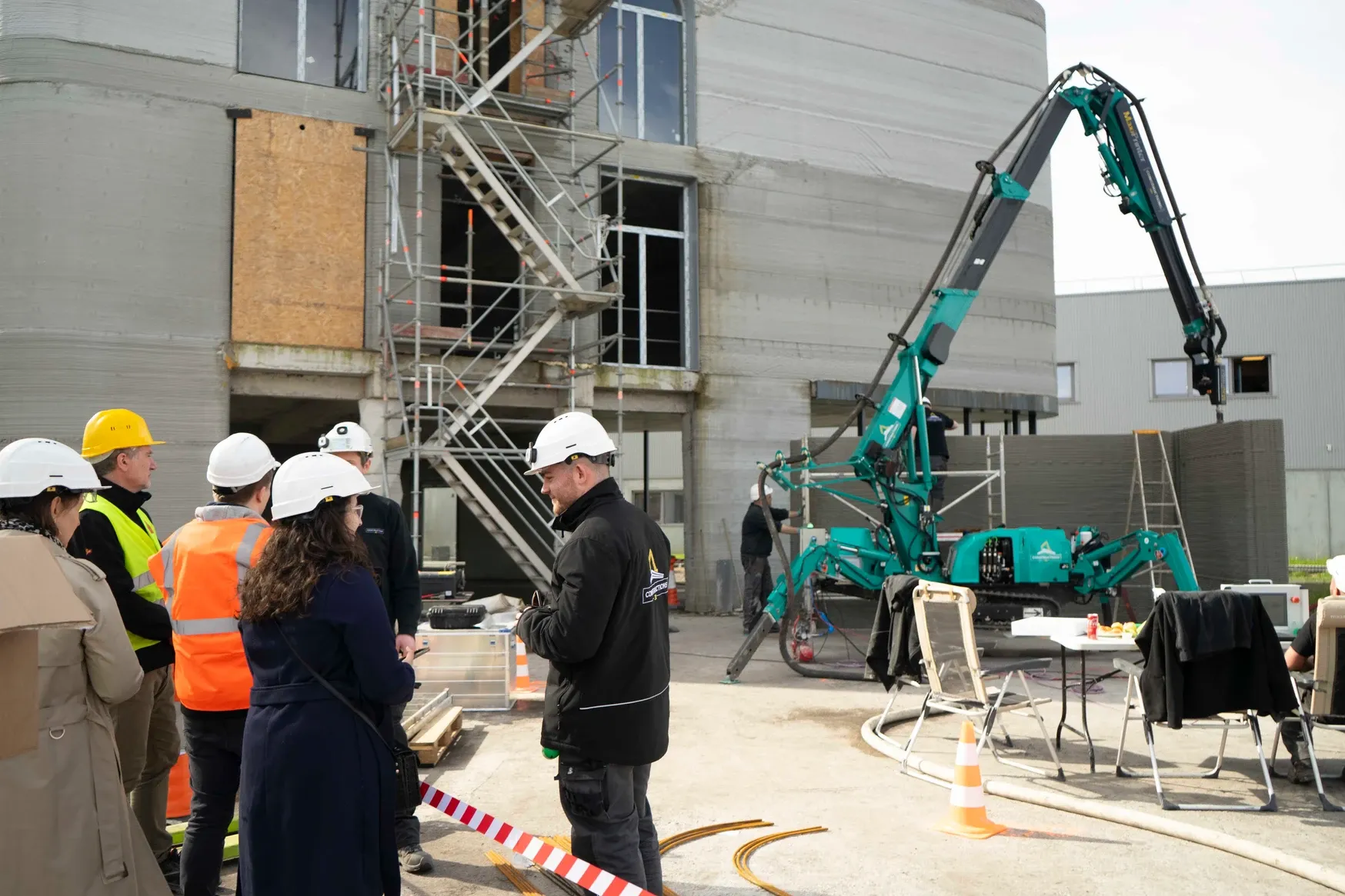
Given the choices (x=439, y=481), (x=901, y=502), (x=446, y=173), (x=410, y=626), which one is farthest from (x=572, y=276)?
(x=439, y=481)

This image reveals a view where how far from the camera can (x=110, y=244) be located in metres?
13.8

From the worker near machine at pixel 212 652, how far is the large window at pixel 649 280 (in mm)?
12111

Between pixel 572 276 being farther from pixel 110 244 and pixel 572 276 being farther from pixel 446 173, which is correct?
pixel 110 244

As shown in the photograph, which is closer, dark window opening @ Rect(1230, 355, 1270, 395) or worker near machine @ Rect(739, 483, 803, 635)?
worker near machine @ Rect(739, 483, 803, 635)

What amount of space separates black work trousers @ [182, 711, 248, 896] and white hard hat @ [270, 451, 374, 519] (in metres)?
1.23

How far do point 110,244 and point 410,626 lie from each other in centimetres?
1084

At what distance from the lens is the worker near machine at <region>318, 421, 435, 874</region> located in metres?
5.05

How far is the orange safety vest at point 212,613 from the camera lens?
13.5ft

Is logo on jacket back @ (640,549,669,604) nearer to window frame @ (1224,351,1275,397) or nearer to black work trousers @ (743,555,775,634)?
black work trousers @ (743,555,775,634)

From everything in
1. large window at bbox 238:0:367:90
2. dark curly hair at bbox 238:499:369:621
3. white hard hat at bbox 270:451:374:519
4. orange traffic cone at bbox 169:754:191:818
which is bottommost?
orange traffic cone at bbox 169:754:191:818

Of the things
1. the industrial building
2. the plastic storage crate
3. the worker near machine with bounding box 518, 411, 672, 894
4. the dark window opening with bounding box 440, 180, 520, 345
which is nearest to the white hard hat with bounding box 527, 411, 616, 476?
the worker near machine with bounding box 518, 411, 672, 894

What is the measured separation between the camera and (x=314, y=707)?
3320 millimetres

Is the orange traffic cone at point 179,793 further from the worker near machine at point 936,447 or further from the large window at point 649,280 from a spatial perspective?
the large window at point 649,280

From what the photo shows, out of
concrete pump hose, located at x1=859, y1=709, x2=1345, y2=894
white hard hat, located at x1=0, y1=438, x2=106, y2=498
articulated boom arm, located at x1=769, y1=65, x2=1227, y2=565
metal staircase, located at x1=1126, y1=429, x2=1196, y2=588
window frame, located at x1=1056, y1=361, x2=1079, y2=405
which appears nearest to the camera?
white hard hat, located at x1=0, y1=438, x2=106, y2=498
